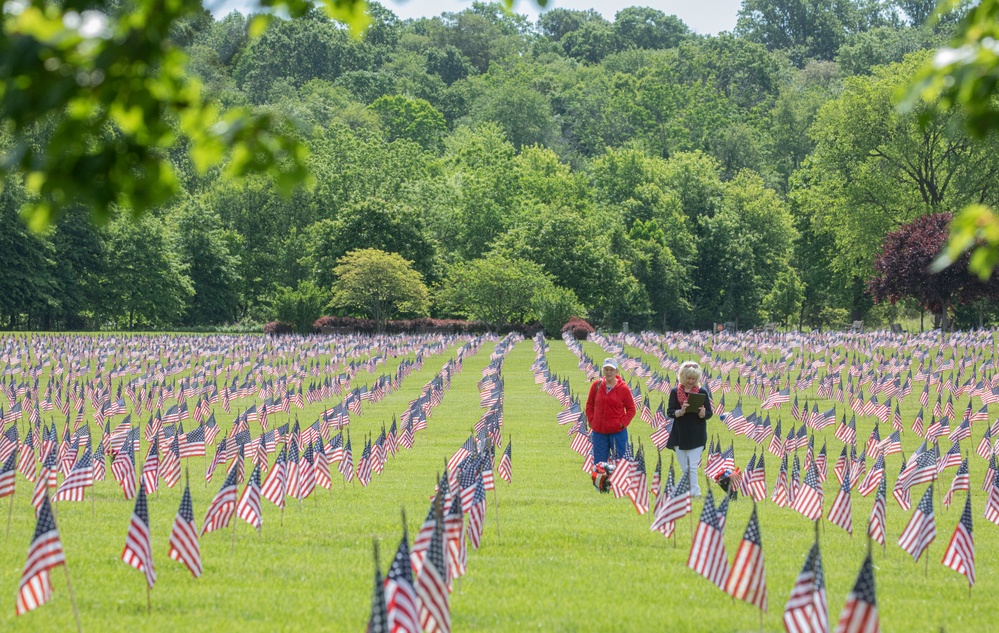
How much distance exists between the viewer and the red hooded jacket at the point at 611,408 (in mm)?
17891

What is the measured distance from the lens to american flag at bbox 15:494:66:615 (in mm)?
9938

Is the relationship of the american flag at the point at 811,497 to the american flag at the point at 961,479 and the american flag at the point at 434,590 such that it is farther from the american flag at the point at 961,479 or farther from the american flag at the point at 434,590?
the american flag at the point at 434,590

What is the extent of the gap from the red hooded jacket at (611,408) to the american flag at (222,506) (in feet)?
18.9

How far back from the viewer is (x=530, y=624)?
10164 mm

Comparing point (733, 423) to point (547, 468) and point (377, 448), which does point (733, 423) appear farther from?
point (377, 448)

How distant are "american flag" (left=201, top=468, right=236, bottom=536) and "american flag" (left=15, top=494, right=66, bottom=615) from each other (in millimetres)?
3248

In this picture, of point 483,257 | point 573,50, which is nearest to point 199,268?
point 483,257

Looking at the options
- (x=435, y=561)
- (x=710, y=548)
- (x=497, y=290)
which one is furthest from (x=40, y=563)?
(x=497, y=290)

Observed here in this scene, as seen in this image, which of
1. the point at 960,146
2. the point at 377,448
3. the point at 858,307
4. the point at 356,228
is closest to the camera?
the point at 377,448

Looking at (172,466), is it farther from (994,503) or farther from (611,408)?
(994,503)

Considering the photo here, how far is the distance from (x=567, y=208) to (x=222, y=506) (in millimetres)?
80354

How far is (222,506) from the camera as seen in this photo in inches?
538

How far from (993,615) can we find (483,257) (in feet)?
279

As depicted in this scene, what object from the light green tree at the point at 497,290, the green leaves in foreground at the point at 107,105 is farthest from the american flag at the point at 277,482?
the light green tree at the point at 497,290
